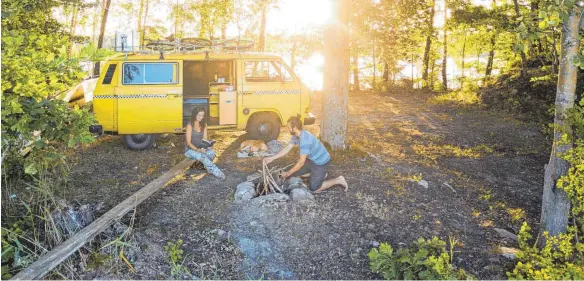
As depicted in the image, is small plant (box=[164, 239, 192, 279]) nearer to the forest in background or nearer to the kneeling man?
the forest in background

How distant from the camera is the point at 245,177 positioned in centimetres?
828

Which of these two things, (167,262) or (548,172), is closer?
(167,262)

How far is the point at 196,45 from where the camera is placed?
1043 cm

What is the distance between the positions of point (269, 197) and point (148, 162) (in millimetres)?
3486

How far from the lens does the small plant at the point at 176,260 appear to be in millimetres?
5098

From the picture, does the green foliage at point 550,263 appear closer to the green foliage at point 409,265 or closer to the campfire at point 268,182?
the green foliage at point 409,265

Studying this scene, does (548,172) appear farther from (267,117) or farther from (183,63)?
(183,63)

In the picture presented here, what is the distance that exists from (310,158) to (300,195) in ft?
2.11

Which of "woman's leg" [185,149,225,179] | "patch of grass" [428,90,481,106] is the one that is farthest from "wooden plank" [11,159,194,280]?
"patch of grass" [428,90,481,106]

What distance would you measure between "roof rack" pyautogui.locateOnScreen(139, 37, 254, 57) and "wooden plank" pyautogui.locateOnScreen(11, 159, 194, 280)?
146 inches

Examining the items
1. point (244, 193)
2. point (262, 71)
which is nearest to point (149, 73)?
point (262, 71)

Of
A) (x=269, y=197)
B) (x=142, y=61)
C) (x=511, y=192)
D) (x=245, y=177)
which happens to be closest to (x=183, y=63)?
(x=142, y=61)

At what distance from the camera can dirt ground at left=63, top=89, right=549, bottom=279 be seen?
17.8 ft

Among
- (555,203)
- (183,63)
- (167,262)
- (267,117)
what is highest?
(183,63)
